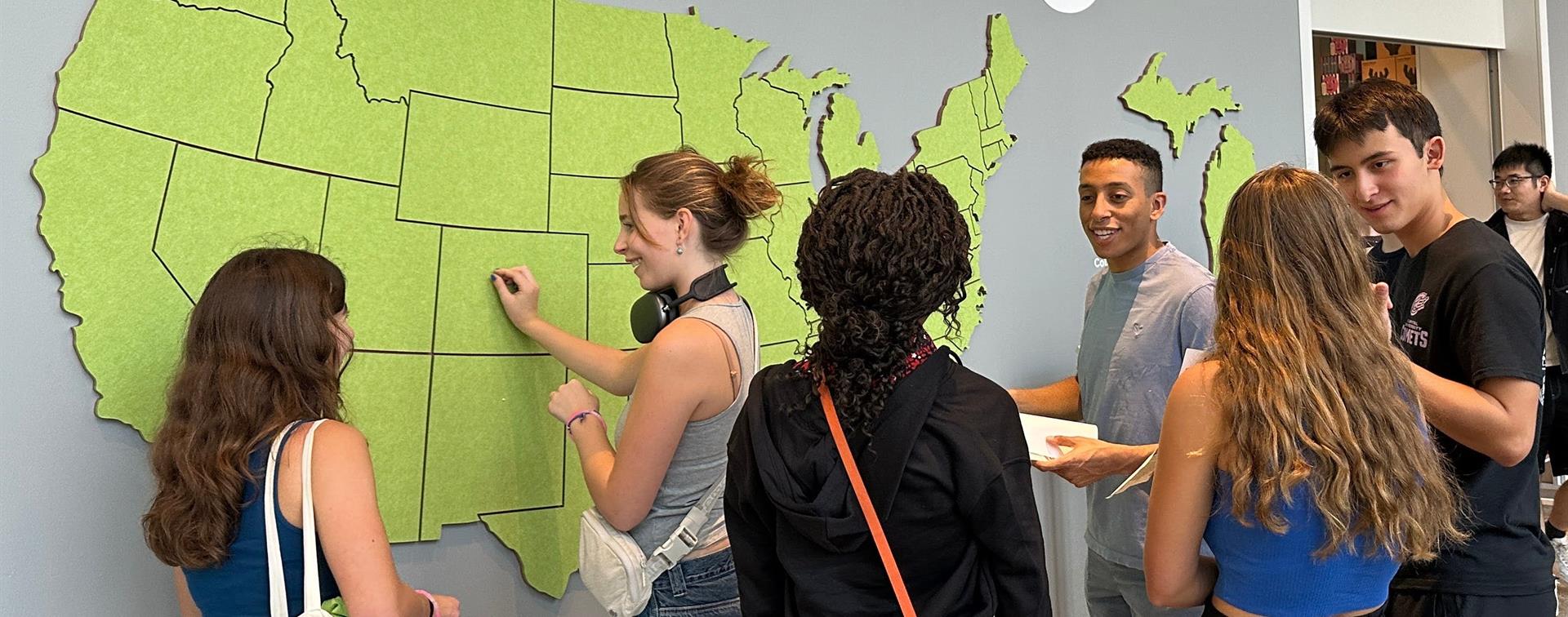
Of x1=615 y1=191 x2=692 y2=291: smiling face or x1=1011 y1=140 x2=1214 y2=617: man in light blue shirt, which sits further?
x1=1011 y1=140 x2=1214 y2=617: man in light blue shirt

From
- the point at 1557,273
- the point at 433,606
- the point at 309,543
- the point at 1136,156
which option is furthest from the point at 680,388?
the point at 1557,273

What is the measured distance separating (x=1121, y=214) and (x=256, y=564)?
5.95ft

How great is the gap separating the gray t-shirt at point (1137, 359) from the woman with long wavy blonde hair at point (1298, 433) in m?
0.76

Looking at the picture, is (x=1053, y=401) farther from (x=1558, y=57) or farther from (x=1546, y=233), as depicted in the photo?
(x=1558, y=57)

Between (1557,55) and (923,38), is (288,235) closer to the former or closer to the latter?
(923,38)

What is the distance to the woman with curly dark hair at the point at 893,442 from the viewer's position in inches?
54.9

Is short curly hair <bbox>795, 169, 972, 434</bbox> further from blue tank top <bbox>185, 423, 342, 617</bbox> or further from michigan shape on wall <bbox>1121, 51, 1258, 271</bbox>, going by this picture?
michigan shape on wall <bbox>1121, 51, 1258, 271</bbox>

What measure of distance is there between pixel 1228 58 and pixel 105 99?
292 cm

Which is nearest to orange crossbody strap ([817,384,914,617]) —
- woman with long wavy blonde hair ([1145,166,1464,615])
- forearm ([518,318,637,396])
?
woman with long wavy blonde hair ([1145,166,1464,615])

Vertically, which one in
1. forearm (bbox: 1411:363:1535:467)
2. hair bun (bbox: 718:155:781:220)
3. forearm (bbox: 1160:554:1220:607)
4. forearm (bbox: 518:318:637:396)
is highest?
hair bun (bbox: 718:155:781:220)

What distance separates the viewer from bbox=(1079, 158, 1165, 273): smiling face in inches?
99.3

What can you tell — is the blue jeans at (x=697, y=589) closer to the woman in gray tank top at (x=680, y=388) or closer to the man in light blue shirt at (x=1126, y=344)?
the woman in gray tank top at (x=680, y=388)

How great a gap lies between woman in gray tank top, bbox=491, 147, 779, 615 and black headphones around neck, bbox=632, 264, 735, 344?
12 mm

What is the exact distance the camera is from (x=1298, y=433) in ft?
4.77
